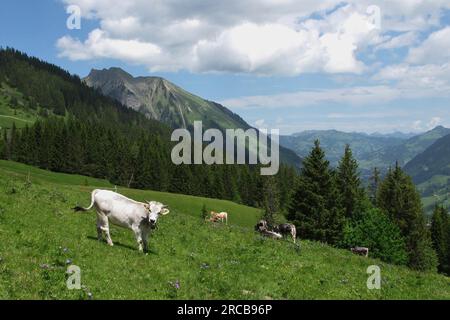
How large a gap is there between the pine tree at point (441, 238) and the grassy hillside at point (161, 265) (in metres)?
87.1

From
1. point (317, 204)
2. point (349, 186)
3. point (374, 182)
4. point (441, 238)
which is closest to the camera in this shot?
point (317, 204)

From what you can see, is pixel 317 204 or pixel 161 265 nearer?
pixel 161 265

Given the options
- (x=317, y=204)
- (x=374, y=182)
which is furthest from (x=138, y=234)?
(x=374, y=182)

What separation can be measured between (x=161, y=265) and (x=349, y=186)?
64.9 metres

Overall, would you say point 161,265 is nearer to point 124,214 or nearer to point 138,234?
point 138,234

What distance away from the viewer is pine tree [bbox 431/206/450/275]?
101 meters

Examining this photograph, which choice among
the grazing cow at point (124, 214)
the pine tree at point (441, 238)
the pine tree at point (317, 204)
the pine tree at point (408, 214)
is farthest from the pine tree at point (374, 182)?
the grazing cow at point (124, 214)

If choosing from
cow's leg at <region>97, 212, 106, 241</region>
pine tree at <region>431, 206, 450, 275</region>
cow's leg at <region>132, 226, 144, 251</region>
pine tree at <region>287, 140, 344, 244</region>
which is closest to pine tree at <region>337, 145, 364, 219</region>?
pine tree at <region>287, 140, 344, 244</region>

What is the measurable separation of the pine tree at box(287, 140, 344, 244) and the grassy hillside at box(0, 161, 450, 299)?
119 ft

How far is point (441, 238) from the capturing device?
347 feet

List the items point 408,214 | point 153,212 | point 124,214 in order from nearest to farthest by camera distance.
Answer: point 153,212
point 124,214
point 408,214

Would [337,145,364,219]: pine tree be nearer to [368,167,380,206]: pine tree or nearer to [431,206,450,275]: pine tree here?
[368,167,380,206]: pine tree

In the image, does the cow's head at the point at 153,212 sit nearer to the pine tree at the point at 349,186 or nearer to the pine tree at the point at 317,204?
the pine tree at the point at 317,204
